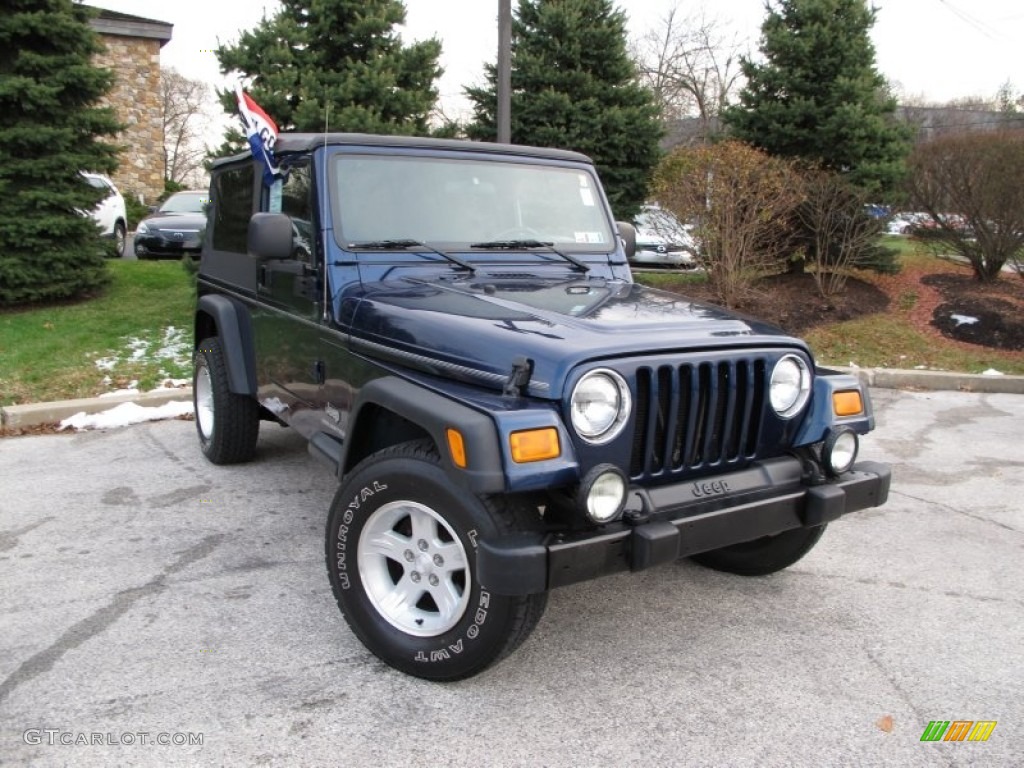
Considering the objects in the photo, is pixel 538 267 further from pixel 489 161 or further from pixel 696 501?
pixel 696 501

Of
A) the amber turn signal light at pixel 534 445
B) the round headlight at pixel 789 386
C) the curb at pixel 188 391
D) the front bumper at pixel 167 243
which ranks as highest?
the front bumper at pixel 167 243

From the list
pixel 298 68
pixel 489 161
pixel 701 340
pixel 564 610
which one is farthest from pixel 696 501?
pixel 298 68

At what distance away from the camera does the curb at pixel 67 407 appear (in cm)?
618

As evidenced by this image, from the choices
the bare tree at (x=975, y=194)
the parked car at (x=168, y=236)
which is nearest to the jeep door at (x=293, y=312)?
the bare tree at (x=975, y=194)

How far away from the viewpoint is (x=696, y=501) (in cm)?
275

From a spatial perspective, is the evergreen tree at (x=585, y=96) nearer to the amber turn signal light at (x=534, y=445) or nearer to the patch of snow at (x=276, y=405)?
the patch of snow at (x=276, y=405)

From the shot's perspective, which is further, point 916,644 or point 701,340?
point 916,644

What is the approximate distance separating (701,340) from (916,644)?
1.54m

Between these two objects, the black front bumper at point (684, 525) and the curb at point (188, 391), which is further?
the curb at point (188, 391)

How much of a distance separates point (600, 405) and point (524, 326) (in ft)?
1.39

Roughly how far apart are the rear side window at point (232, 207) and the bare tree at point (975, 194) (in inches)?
366

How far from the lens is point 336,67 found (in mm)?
9969

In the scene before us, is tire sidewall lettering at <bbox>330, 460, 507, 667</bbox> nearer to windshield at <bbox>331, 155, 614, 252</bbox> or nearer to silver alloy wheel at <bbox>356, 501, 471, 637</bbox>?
silver alloy wheel at <bbox>356, 501, 471, 637</bbox>

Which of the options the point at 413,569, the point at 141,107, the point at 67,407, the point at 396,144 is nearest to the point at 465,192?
the point at 396,144
